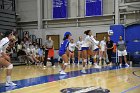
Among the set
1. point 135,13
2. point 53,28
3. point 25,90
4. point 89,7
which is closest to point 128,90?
point 25,90

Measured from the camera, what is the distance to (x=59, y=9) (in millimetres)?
20656

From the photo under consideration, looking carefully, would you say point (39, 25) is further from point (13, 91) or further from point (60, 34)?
point (13, 91)

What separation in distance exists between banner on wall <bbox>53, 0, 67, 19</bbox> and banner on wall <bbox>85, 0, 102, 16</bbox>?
1835 mm

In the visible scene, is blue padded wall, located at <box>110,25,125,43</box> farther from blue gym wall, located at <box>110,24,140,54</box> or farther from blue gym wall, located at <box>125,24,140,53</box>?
blue gym wall, located at <box>125,24,140,53</box>

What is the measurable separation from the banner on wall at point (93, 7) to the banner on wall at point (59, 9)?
6.02 ft

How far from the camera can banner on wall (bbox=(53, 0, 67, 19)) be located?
808 inches

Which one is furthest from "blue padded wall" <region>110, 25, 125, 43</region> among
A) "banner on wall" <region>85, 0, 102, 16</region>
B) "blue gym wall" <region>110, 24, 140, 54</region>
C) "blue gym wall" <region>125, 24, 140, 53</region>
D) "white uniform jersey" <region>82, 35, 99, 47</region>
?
"white uniform jersey" <region>82, 35, 99, 47</region>

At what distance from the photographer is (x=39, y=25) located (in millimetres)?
21297

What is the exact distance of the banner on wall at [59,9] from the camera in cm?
2052

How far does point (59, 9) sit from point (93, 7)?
2851 millimetres

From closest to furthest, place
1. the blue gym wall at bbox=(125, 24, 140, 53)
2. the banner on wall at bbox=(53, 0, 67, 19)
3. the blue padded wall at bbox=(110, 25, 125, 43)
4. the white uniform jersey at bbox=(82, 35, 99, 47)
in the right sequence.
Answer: the white uniform jersey at bbox=(82, 35, 99, 47)
the blue gym wall at bbox=(125, 24, 140, 53)
the blue padded wall at bbox=(110, 25, 125, 43)
the banner on wall at bbox=(53, 0, 67, 19)

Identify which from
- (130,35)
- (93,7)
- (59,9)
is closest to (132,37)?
(130,35)

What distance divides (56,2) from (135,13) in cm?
638

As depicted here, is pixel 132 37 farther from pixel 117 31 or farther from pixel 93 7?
pixel 93 7
